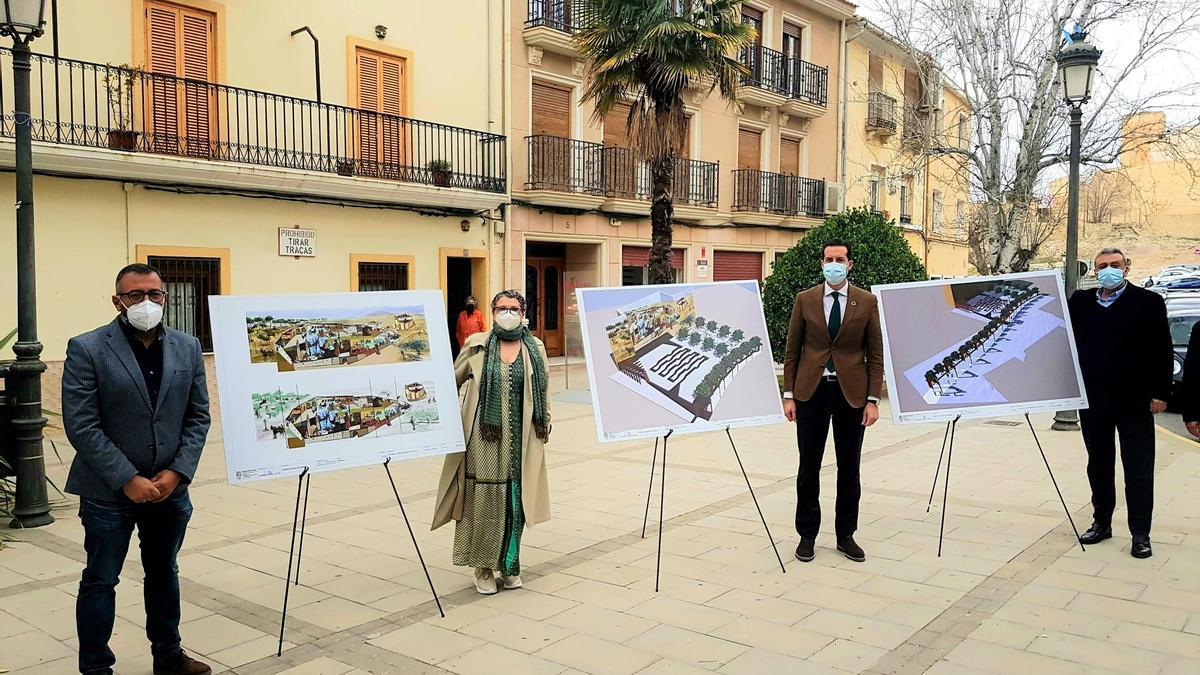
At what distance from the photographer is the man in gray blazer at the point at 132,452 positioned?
3.71 m

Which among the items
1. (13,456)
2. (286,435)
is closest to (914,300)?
(286,435)

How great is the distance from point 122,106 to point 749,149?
16.2m

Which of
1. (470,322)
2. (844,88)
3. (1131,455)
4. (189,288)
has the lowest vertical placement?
(1131,455)

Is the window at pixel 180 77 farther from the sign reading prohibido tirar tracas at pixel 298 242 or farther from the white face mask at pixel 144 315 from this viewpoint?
the white face mask at pixel 144 315

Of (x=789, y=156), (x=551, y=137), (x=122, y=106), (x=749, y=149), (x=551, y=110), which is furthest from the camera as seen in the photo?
(x=789, y=156)

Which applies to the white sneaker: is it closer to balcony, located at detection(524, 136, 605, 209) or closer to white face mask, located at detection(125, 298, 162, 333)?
white face mask, located at detection(125, 298, 162, 333)

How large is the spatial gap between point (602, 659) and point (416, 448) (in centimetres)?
149

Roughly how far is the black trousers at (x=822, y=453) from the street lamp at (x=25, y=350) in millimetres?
5460

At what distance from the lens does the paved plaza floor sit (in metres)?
4.27

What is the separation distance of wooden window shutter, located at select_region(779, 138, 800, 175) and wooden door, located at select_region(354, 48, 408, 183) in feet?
42.3

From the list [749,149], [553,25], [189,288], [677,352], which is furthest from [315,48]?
[749,149]

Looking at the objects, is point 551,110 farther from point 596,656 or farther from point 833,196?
point 596,656

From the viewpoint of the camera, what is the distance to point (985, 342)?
6.30 meters

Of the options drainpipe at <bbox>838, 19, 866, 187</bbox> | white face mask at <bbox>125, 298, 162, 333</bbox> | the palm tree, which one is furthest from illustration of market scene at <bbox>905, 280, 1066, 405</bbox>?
drainpipe at <bbox>838, 19, 866, 187</bbox>
